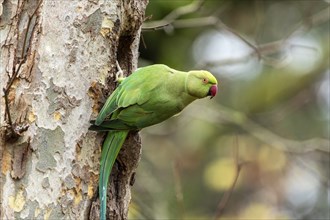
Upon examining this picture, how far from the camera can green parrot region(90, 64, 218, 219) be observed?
10.8 ft

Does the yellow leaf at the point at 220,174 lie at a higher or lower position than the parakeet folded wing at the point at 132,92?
lower

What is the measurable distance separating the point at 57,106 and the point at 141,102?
381 mm

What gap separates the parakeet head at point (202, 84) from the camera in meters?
3.43

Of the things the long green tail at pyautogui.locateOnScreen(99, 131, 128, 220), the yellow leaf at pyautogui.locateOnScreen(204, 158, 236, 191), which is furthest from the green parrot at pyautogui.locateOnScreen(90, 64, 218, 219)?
the yellow leaf at pyautogui.locateOnScreen(204, 158, 236, 191)

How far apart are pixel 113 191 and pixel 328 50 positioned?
5131 mm

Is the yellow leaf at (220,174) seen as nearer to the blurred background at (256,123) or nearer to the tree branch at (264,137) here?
the blurred background at (256,123)

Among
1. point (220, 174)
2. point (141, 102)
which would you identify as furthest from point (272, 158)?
point (141, 102)

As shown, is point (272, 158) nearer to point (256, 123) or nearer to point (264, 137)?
point (256, 123)

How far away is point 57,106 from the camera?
3.27 m

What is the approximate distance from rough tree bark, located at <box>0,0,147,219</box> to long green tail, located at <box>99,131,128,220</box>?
0.14 feet

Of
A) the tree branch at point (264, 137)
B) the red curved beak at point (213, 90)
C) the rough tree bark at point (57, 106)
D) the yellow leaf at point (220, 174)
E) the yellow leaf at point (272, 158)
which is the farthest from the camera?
the yellow leaf at point (272, 158)

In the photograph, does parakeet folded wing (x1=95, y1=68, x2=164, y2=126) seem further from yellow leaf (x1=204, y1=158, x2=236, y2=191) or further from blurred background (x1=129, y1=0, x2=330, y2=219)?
yellow leaf (x1=204, y1=158, x2=236, y2=191)

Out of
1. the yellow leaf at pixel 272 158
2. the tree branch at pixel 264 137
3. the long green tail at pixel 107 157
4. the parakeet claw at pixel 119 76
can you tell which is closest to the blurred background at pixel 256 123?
the yellow leaf at pixel 272 158

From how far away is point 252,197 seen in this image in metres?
9.45
